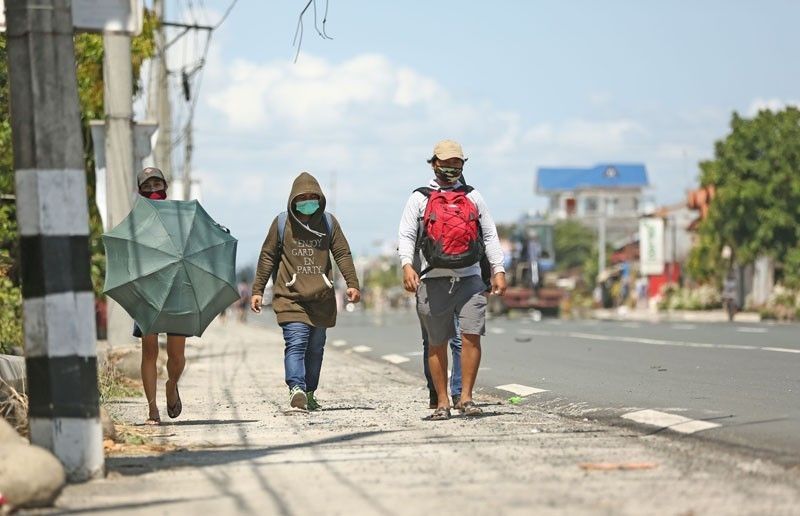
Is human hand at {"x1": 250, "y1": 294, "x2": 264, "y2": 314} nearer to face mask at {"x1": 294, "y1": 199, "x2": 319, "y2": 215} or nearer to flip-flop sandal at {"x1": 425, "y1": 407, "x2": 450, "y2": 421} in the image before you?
face mask at {"x1": 294, "y1": 199, "x2": 319, "y2": 215}

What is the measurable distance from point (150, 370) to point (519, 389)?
12.6 feet

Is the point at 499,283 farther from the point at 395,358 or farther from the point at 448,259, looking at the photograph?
the point at 395,358

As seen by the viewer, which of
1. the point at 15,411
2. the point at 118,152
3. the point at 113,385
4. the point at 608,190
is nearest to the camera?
Answer: the point at 15,411

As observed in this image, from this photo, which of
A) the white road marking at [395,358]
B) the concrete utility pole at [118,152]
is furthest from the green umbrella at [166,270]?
the white road marking at [395,358]

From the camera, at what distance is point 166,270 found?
10.8 m

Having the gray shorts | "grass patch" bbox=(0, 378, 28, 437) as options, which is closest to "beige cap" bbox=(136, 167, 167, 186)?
the gray shorts

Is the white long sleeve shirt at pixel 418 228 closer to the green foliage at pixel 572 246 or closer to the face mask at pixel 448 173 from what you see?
the face mask at pixel 448 173

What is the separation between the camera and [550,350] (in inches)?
844

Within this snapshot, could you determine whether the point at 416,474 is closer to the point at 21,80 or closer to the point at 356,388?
the point at 21,80

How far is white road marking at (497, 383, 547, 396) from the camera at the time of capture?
13245 mm

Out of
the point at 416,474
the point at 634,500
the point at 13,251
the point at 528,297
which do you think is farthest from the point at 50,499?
the point at 528,297

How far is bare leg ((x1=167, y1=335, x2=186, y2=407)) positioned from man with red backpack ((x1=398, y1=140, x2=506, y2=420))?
5.97ft

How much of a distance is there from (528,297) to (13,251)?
44.6 m

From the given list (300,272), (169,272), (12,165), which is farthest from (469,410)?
(12,165)
